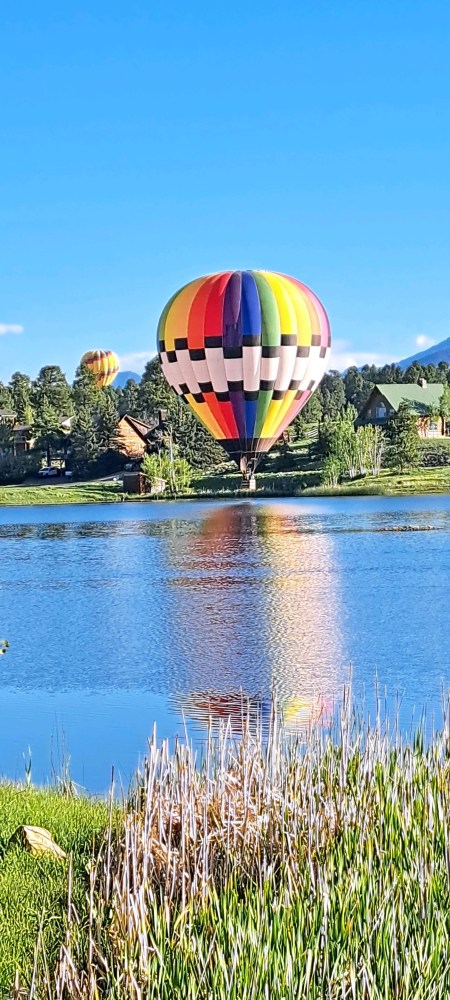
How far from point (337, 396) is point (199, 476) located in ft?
128

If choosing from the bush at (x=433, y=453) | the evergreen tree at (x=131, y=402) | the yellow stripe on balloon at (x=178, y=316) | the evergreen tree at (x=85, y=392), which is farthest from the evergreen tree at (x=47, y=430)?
the yellow stripe on balloon at (x=178, y=316)

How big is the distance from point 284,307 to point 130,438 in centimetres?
3724

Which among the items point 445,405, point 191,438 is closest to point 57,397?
point 191,438

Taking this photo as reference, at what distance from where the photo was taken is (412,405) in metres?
81.1

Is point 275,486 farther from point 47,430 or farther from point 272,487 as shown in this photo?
point 47,430

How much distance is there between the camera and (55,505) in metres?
69.4

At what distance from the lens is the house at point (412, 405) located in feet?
261

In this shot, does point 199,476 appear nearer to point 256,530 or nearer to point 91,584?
point 256,530

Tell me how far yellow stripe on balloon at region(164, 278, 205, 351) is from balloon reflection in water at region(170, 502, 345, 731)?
1235cm

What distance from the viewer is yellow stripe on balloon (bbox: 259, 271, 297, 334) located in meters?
46.1

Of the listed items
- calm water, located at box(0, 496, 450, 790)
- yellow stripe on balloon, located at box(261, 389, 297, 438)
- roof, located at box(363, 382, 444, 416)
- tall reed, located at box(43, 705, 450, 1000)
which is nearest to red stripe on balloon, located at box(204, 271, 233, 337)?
yellow stripe on balloon, located at box(261, 389, 297, 438)

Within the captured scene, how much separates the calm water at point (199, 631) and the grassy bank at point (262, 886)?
10.6ft

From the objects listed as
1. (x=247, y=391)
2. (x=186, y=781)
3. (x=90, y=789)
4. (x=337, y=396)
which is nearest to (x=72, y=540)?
(x=247, y=391)

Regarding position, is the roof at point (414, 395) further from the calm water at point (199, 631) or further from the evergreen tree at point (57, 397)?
the calm water at point (199, 631)
